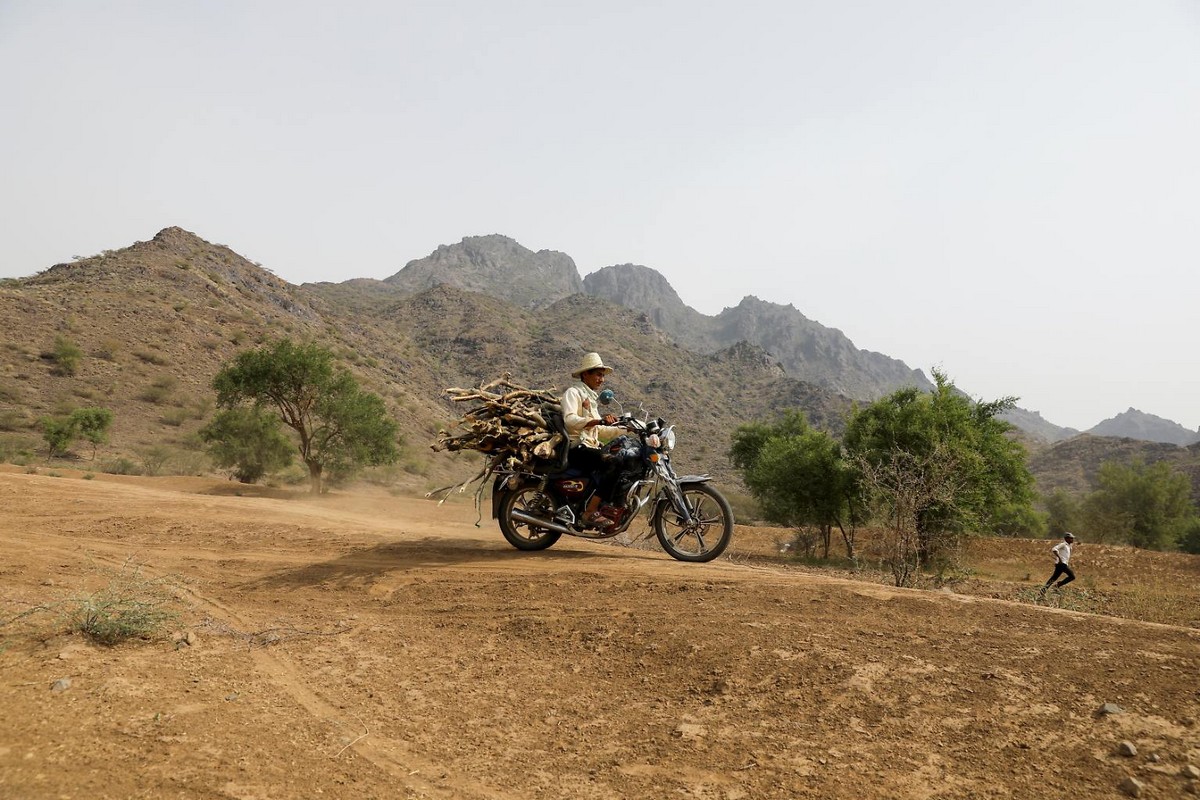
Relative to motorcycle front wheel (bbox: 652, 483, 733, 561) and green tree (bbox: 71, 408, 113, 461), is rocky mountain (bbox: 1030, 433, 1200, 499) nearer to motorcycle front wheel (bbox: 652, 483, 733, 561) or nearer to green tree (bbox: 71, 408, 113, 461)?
motorcycle front wheel (bbox: 652, 483, 733, 561)

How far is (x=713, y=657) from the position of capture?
475cm

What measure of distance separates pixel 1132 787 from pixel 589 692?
2.98 metres

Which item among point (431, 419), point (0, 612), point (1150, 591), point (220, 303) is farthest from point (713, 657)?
point (220, 303)

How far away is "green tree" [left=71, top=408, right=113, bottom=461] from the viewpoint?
29.9 m

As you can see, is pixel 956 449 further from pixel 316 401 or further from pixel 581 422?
pixel 316 401

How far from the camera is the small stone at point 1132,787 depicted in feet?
9.73

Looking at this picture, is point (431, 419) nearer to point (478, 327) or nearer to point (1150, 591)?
point (478, 327)

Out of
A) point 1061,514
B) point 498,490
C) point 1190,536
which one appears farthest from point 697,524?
point 1061,514

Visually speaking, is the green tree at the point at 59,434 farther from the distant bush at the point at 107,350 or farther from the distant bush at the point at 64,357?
the distant bush at the point at 107,350

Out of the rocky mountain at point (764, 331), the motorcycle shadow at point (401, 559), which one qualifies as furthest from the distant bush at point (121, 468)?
the rocky mountain at point (764, 331)

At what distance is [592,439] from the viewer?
7859 millimetres

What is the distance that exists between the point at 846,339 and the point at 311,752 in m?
206

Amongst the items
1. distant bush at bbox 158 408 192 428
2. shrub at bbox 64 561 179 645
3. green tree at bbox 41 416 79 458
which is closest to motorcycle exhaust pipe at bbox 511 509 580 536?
shrub at bbox 64 561 179 645

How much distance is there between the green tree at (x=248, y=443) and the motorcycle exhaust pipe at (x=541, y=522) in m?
22.9
